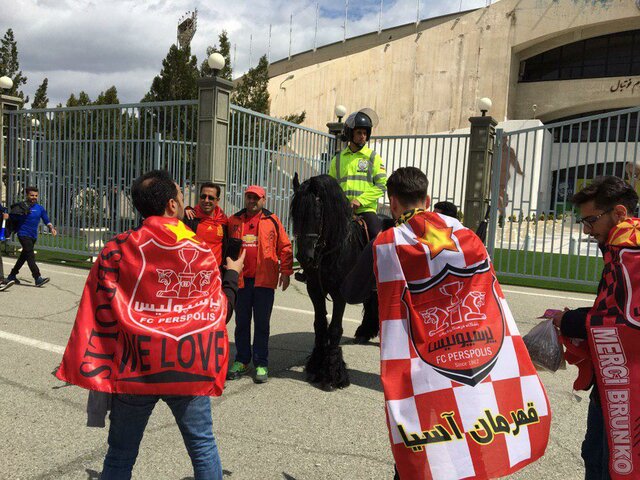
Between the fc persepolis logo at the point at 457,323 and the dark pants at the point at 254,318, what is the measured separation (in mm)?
2684

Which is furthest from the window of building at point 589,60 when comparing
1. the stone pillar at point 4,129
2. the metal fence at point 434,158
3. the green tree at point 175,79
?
the stone pillar at point 4,129

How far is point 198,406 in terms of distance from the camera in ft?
7.06

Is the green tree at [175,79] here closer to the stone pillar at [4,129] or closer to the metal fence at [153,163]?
the stone pillar at [4,129]

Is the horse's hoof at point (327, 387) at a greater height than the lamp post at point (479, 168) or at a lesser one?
lesser

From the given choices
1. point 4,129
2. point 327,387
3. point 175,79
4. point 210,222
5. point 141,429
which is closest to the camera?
point 141,429

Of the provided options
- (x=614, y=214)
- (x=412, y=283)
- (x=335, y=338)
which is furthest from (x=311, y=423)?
(x=614, y=214)

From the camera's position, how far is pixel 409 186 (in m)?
2.24

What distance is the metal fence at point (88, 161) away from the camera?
9.80m

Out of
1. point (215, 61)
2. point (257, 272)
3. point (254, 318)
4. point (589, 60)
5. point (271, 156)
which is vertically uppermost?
point (589, 60)

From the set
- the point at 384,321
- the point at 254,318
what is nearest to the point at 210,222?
the point at 254,318

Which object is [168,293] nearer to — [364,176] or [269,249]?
[269,249]

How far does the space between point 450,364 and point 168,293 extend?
1.15 meters

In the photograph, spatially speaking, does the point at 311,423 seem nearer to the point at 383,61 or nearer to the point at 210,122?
the point at 210,122

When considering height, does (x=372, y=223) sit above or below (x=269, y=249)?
above
